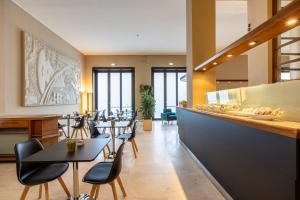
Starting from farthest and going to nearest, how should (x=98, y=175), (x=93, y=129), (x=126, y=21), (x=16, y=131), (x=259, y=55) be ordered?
(x=126, y=21) → (x=93, y=129) → (x=16, y=131) → (x=259, y=55) → (x=98, y=175)

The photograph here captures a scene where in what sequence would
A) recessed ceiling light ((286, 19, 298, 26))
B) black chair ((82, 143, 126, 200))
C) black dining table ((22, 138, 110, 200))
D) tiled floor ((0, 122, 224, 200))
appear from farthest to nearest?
tiled floor ((0, 122, 224, 200))
black chair ((82, 143, 126, 200))
black dining table ((22, 138, 110, 200))
recessed ceiling light ((286, 19, 298, 26))

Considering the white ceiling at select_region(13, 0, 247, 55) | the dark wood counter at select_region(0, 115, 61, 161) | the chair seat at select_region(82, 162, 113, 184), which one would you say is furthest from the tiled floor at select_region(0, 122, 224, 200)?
the white ceiling at select_region(13, 0, 247, 55)

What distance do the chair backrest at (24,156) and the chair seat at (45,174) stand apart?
0.21 feet

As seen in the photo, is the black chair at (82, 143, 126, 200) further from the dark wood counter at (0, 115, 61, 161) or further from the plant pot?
the plant pot

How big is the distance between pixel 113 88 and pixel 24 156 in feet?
35.2

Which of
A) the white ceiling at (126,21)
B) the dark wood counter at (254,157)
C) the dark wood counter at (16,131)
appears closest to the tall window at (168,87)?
the white ceiling at (126,21)

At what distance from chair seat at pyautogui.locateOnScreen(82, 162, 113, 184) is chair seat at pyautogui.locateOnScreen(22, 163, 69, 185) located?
38 centimetres

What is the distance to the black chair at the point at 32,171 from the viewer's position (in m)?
2.73

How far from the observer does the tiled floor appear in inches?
135

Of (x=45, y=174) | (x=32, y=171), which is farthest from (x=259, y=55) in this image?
(x=32, y=171)

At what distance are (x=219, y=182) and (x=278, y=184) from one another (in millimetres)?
1618

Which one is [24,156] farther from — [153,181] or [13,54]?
[13,54]

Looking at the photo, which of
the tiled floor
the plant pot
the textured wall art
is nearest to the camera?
the tiled floor

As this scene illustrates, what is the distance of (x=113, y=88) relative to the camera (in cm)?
1357
